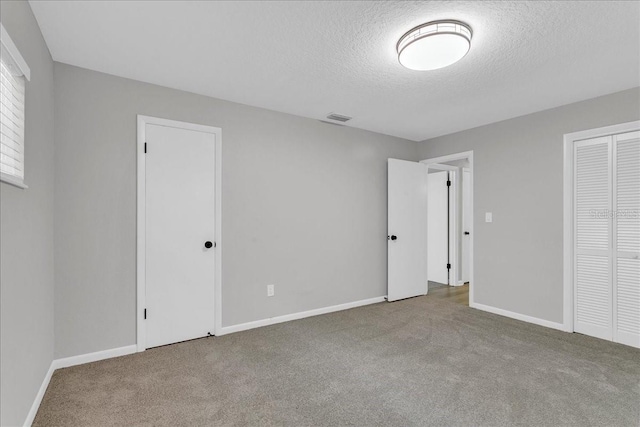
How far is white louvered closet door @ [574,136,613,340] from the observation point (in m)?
3.20

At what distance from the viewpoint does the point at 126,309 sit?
9.25 feet

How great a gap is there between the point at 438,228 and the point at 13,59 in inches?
228

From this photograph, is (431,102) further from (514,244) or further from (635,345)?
(635,345)

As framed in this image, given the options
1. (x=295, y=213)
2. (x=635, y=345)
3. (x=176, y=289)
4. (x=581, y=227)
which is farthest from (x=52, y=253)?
(x=635, y=345)

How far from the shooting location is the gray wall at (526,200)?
3424 millimetres

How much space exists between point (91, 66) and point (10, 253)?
1776 mm

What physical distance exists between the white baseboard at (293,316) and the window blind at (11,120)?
7.34ft

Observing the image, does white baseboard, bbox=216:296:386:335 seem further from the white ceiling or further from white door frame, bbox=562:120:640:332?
the white ceiling

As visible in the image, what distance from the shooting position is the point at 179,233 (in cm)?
309

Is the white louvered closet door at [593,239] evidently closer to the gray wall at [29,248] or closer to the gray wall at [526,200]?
the gray wall at [526,200]

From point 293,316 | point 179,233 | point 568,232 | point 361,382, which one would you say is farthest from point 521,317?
point 179,233

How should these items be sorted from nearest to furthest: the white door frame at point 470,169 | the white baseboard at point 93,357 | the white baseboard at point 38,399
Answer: the white baseboard at point 38,399 < the white baseboard at point 93,357 < the white door frame at point 470,169

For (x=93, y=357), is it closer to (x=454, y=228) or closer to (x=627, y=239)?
(x=627, y=239)

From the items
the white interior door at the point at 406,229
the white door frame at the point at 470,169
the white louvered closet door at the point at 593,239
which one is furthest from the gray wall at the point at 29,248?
the white louvered closet door at the point at 593,239
